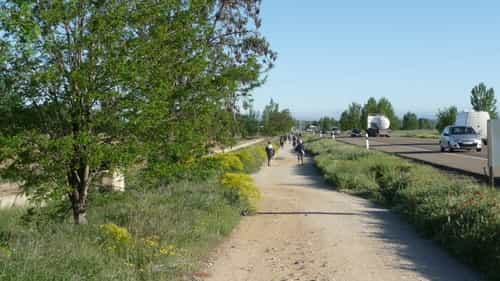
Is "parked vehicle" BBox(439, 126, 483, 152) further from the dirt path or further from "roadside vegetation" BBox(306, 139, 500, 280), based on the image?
the dirt path

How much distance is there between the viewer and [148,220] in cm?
945

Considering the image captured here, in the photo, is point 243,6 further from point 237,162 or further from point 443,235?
point 443,235

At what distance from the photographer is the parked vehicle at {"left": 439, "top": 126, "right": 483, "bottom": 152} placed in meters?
33.4

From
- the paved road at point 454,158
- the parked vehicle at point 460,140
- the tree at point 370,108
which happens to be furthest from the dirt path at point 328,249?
the tree at point 370,108

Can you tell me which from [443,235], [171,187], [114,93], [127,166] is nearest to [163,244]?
[127,166]

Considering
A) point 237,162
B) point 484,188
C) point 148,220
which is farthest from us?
point 237,162

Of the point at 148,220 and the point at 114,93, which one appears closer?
the point at 114,93

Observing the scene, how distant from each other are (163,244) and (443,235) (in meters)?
4.38

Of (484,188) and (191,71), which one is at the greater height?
(191,71)

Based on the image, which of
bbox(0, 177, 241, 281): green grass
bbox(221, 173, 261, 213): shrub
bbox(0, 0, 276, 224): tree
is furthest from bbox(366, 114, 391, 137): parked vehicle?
bbox(0, 0, 276, 224): tree

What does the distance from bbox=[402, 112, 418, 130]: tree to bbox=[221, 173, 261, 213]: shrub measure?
13414 centimetres

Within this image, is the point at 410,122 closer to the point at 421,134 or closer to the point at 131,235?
the point at 421,134

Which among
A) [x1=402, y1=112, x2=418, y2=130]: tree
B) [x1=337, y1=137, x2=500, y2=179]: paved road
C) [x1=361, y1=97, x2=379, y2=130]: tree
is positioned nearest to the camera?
[x1=337, y1=137, x2=500, y2=179]: paved road

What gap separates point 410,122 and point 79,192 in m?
141
